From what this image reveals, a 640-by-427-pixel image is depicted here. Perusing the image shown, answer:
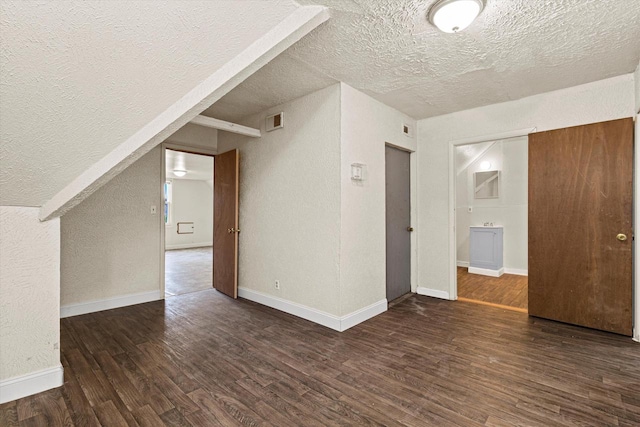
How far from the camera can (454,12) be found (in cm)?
189

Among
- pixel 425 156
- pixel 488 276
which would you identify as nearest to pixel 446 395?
pixel 425 156

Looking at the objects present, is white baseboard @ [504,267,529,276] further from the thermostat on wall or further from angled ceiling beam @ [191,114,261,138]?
angled ceiling beam @ [191,114,261,138]

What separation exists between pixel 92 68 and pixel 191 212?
9341 mm

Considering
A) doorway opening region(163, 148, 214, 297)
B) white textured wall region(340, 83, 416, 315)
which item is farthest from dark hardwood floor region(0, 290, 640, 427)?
doorway opening region(163, 148, 214, 297)

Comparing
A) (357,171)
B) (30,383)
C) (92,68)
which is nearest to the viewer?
(92,68)

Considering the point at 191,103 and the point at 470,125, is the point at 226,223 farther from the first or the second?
the point at 470,125

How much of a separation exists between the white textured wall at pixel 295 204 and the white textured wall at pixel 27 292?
79.5 inches

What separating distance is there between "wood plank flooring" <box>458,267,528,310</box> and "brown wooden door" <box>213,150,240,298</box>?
3119 mm

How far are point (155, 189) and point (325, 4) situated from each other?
3153 mm

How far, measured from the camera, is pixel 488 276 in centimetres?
541

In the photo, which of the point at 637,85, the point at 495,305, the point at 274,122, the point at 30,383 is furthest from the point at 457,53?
the point at 30,383

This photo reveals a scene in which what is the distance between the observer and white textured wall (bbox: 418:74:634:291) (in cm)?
300

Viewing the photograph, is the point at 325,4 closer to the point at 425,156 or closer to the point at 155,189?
the point at 425,156

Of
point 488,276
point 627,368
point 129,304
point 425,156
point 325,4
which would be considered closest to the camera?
point 325,4
